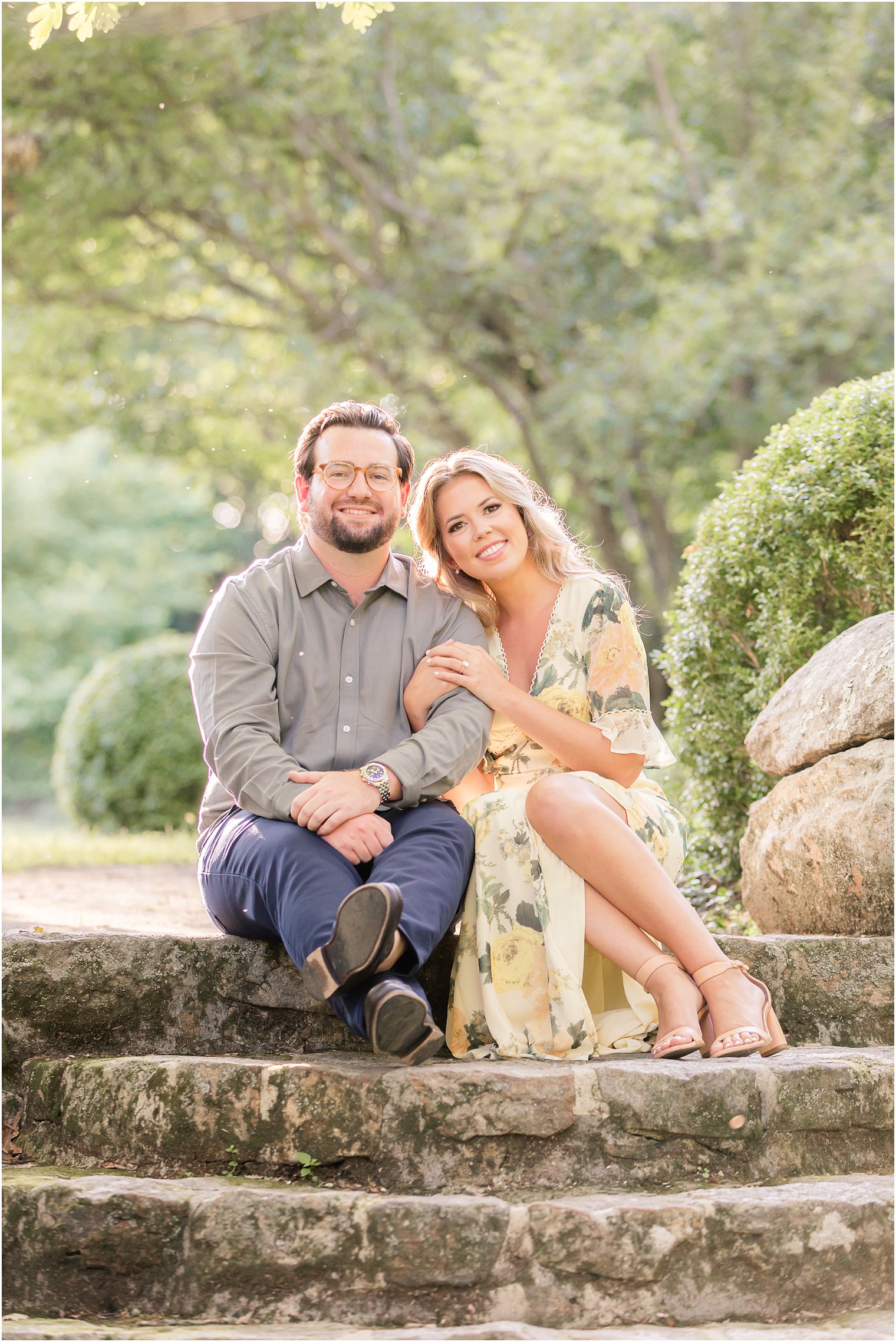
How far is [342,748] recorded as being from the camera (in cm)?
314

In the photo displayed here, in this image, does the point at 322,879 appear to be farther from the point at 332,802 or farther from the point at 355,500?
the point at 355,500

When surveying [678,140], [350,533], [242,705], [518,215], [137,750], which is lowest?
[242,705]

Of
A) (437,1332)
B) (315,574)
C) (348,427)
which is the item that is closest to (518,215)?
(348,427)

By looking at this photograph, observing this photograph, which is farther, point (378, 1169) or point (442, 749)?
point (442, 749)

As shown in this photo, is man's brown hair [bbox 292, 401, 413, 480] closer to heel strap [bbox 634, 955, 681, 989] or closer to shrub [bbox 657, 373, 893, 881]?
heel strap [bbox 634, 955, 681, 989]

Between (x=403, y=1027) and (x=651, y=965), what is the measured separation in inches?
28.7

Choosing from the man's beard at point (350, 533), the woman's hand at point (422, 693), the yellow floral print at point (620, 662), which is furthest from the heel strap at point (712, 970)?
the man's beard at point (350, 533)

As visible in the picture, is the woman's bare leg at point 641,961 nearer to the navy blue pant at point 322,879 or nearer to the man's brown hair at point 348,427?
the navy blue pant at point 322,879

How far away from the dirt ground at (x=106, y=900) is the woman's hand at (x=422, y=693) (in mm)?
797

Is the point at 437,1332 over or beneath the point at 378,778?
beneath

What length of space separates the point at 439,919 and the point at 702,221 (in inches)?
366

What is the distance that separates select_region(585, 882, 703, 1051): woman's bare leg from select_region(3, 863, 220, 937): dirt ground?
1007mm

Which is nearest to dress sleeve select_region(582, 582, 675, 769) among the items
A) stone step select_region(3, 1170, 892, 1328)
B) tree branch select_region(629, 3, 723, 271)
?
stone step select_region(3, 1170, 892, 1328)

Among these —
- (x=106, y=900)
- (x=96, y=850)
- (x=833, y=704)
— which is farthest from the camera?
(x=96, y=850)
